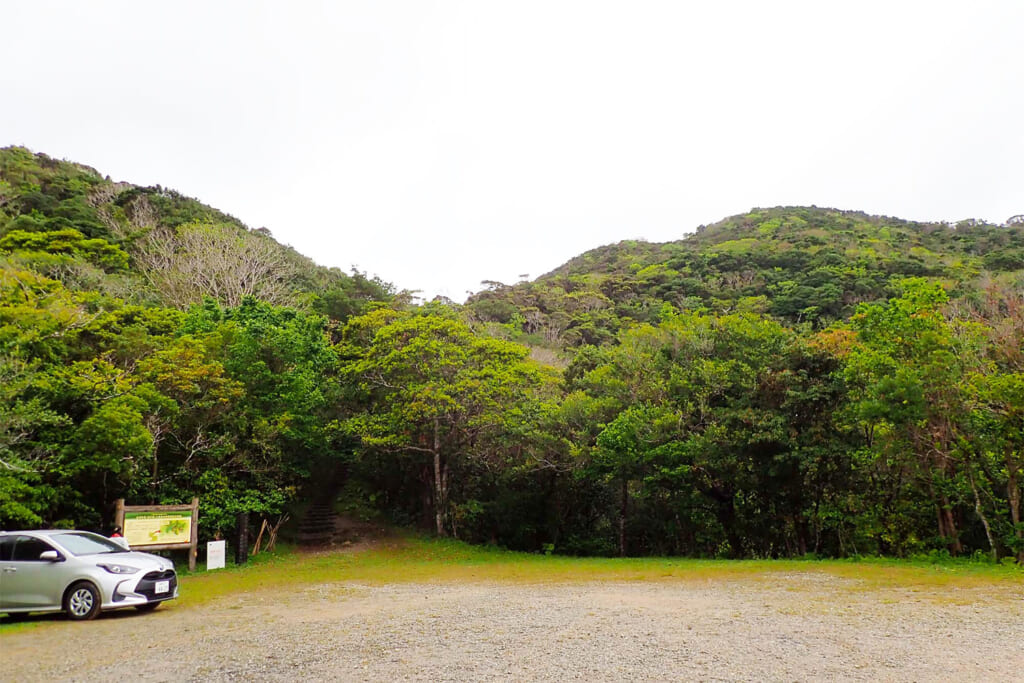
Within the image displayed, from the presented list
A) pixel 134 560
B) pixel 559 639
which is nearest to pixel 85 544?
pixel 134 560

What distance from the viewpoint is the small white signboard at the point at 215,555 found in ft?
54.9

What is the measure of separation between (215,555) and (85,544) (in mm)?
8226

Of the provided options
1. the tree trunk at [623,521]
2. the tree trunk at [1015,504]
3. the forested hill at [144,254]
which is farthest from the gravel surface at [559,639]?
the forested hill at [144,254]

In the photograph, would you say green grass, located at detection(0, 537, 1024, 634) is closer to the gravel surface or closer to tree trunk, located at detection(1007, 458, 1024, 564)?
tree trunk, located at detection(1007, 458, 1024, 564)

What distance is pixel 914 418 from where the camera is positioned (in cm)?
1495

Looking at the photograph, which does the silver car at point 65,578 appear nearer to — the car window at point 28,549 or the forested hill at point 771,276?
the car window at point 28,549

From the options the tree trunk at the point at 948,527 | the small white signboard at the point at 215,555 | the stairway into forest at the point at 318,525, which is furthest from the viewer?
the stairway into forest at the point at 318,525

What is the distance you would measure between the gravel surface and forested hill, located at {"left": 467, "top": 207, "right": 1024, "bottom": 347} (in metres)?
30.9

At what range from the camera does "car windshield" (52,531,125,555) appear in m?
9.05

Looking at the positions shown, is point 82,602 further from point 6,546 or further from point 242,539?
point 242,539

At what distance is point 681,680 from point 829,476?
583 inches

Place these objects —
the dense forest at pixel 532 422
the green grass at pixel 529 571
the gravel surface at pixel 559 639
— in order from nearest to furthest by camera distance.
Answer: the gravel surface at pixel 559 639 → the green grass at pixel 529 571 → the dense forest at pixel 532 422

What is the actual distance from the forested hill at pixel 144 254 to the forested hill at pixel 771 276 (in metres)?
15.2

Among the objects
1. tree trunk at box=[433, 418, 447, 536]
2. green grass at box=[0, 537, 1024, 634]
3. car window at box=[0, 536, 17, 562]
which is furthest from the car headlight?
tree trunk at box=[433, 418, 447, 536]
